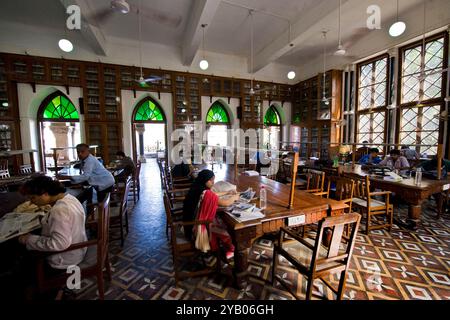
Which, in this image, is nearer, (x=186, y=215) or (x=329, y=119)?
(x=186, y=215)

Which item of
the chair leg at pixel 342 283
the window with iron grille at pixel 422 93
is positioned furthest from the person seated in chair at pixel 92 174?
the window with iron grille at pixel 422 93

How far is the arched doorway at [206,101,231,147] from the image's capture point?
27.8ft

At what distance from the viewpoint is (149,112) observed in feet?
25.0

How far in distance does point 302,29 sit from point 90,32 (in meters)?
5.61

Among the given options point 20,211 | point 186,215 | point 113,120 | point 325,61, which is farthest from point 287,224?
point 325,61

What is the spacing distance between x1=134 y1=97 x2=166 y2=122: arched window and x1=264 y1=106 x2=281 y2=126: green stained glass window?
15.9 feet

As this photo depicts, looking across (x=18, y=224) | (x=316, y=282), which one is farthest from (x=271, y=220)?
(x=18, y=224)

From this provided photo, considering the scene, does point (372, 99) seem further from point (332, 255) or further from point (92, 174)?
point (92, 174)

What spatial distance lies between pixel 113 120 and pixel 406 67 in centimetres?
957

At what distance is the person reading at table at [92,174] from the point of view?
3016mm

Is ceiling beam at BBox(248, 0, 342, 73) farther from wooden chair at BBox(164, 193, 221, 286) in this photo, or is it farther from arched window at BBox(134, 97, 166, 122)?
wooden chair at BBox(164, 193, 221, 286)

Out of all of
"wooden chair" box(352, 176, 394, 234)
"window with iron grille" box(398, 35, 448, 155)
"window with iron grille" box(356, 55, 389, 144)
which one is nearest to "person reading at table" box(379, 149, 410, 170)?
"window with iron grille" box(398, 35, 448, 155)
